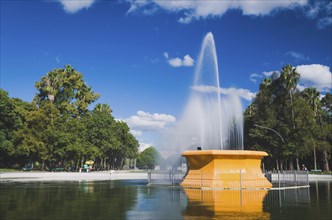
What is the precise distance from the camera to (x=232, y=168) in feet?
69.1

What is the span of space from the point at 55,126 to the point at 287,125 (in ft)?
134

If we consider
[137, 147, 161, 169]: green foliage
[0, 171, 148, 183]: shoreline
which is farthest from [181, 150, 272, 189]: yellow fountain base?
[137, 147, 161, 169]: green foliage

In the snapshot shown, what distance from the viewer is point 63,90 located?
232 ft

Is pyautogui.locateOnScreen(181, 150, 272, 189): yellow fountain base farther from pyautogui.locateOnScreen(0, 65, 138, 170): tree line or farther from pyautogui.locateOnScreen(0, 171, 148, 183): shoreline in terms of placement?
pyautogui.locateOnScreen(0, 65, 138, 170): tree line

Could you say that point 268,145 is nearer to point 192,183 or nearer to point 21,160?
point 192,183

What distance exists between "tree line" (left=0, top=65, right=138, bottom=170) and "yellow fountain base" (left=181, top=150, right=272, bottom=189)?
1640 inches

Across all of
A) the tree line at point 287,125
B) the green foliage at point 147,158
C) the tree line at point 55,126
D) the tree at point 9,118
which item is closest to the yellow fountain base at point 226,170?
the tree line at point 287,125

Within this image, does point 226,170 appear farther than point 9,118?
No

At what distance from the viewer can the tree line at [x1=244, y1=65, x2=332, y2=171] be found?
56556mm

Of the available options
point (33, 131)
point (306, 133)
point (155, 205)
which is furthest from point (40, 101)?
point (155, 205)

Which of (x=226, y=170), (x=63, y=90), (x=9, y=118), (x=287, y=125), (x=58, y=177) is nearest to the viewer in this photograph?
(x=226, y=170)

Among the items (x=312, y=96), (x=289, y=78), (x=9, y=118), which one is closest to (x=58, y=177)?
(x=9, y=118)

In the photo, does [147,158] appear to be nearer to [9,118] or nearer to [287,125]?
[9,118]

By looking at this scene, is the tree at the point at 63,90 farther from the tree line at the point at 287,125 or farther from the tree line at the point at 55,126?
the tree line at the point at 287,125
